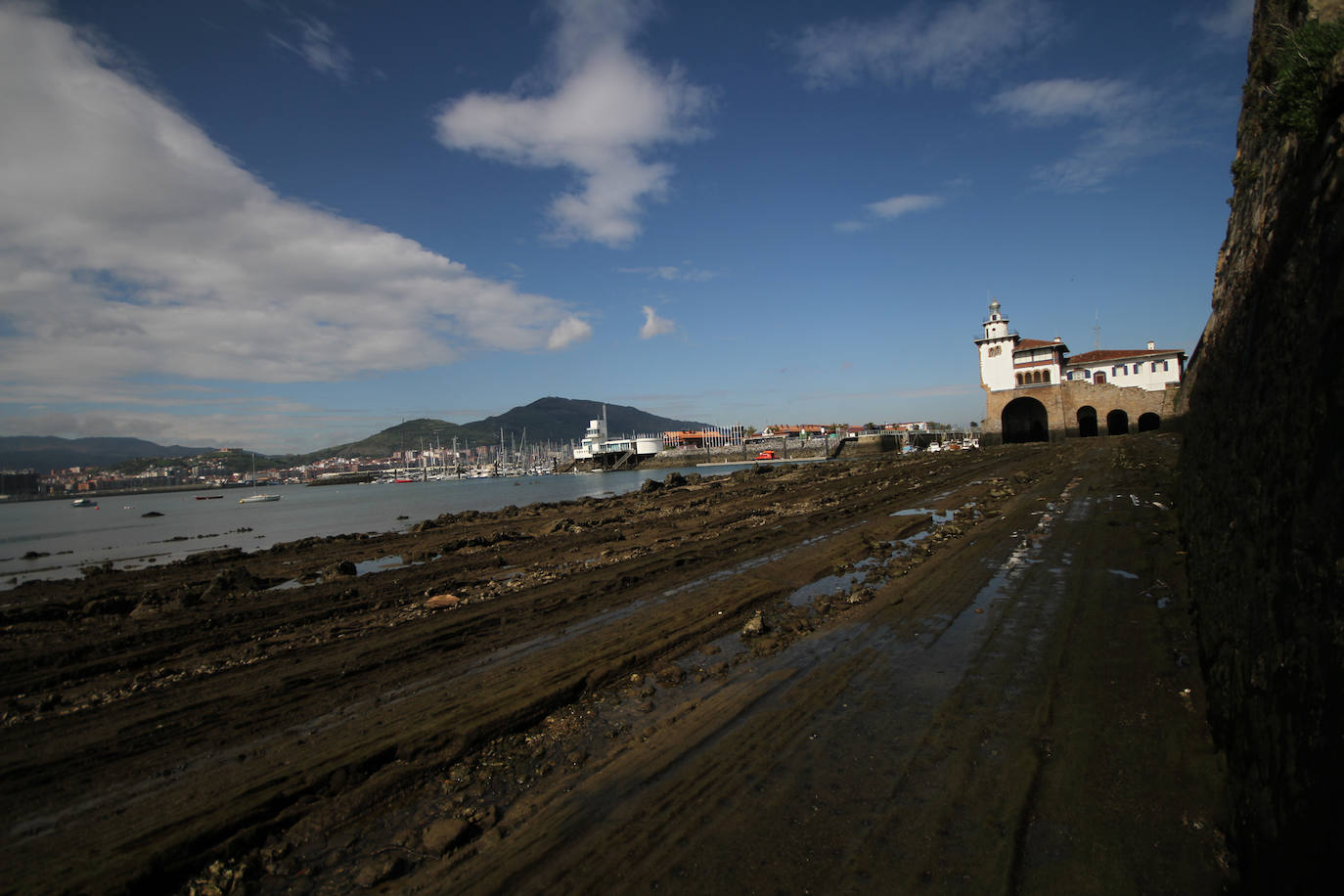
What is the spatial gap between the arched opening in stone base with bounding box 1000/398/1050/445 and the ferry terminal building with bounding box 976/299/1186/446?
3.8 inches

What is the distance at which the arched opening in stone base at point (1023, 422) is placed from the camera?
2670 inches

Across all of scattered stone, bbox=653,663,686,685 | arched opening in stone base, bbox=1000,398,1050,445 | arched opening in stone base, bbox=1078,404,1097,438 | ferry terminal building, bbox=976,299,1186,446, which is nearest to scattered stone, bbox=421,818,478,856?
scattered stone, bbox=653,663,686,685

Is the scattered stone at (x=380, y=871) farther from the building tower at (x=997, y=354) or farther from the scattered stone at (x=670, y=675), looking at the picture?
the building tower at (x=997, y=354)

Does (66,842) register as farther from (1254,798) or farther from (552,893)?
(1254,798)

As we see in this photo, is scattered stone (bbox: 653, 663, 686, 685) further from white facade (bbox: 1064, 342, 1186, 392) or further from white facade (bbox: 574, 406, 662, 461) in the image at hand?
white facade (bbox: 574, 406, 662, 461)

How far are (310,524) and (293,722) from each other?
36.8 m

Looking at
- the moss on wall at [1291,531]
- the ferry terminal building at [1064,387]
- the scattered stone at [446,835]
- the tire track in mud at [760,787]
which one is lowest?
the scattered stone at [446,835]

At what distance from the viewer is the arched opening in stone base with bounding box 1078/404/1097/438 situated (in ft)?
204

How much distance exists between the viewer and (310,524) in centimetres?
3712

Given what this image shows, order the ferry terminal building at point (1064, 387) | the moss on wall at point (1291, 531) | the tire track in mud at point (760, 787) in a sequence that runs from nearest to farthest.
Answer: the moss on wall at point (1291, 531), the tire track in mud at point (760, 787), the ferry terminal building at point (1064, 387)

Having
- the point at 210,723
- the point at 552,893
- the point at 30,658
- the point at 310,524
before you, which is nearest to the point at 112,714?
the point at 210,723

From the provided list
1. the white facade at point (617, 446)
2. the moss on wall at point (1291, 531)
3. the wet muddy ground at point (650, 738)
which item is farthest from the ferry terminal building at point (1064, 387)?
the white facade at point (617, 446)

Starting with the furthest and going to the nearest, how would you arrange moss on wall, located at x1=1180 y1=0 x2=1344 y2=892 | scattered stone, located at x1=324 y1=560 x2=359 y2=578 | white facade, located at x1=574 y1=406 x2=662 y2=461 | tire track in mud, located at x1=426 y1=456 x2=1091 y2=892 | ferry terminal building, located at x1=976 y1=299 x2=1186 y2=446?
white facade, located at x1=574 y1=406 x2=662 y2=461, ferry terminal building, located at x1=976 y1=299 x2=1186 y2=446, scattered stone, located at x1=324 y1=560 x2=359 y2=578, tire track in mud, located at x1=426 y1=456 x2=1091 y2=892, moss on wall, located at x1=1180 y1=0 x2=1344 y2=892

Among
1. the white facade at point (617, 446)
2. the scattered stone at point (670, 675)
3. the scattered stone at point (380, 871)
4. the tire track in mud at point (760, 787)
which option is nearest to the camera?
the tire track in mud at point (760, 787)
